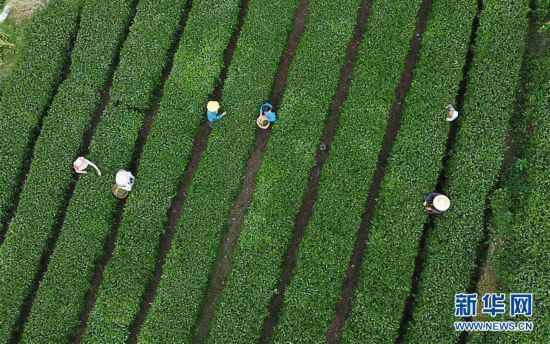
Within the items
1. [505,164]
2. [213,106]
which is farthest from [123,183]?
[505,164]

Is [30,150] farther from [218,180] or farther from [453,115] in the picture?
[453,115]

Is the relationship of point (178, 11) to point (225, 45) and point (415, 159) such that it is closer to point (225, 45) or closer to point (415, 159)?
point (225, 45)

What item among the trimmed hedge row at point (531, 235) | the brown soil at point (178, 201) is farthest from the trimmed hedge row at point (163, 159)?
the trimmed hedge row at point (531, 235)

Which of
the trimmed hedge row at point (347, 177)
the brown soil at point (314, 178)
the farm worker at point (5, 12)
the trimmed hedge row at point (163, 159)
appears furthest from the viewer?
the farm worker at point (5, 12)

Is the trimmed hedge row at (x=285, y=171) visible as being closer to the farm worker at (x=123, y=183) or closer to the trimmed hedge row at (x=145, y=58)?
the farm worker at (x=123, y=183)

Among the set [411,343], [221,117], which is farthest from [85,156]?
[411,343]
